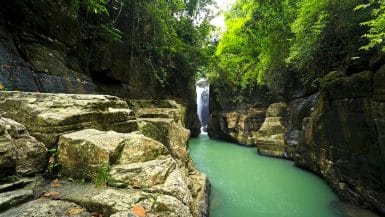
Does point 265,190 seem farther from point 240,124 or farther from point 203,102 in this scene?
point 203,102

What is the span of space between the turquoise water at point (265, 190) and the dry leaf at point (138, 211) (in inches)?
160

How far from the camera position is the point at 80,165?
2514mm

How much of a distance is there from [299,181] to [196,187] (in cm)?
472

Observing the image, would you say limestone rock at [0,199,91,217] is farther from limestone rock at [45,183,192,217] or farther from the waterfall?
the waterfall

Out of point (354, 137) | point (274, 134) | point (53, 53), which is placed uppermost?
point (53, 53)

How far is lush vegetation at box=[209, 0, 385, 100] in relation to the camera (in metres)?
6.43

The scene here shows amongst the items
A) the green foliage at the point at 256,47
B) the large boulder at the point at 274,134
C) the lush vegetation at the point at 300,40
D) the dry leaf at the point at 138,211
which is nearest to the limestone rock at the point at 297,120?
the large boulder at the point at 274,134

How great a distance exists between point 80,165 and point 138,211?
1001 millimetres

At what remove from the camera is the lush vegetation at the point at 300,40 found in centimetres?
643

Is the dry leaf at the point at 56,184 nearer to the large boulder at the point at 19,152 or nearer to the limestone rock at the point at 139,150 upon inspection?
the large boulder at the point at 19,152

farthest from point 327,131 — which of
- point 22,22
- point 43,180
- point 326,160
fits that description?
point 22,22

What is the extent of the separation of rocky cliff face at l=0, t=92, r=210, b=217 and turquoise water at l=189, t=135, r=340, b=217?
3645 millimetres

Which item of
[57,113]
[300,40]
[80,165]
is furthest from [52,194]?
[300,40]

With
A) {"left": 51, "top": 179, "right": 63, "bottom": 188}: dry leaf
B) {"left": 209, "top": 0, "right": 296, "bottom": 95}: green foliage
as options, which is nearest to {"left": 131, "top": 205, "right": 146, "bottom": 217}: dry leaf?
{"left": 51, "top": 179, "right": 63, "bottom": 188}: dry leaf
